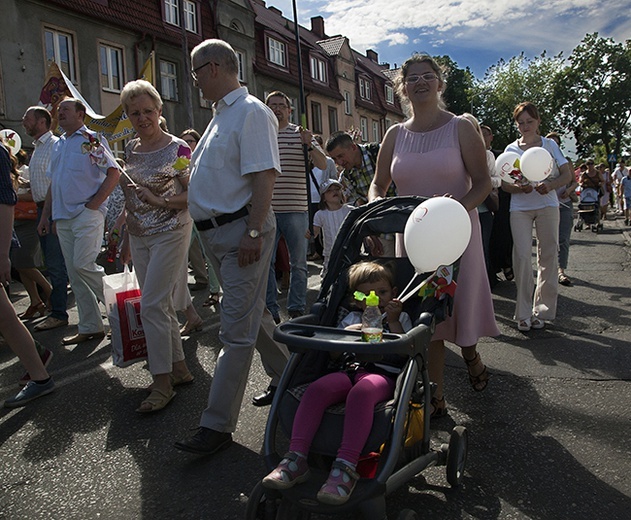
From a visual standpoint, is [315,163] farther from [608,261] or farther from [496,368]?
[608,261]

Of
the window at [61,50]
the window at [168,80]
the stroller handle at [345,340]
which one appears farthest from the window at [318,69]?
the stroller handle at [345,340]

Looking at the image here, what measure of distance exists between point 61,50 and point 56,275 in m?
15.7

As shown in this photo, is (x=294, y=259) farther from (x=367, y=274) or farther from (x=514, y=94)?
(x=514, y=94)

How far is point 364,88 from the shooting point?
4353 cm

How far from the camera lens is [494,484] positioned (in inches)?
116

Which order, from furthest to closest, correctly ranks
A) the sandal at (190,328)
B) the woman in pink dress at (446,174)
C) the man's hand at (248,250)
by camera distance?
the sandal at (190,328) < the woman in pink dress at (446,174) < the man's hand at (248,250)

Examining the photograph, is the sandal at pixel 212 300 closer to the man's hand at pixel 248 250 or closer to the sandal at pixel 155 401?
the sandal at pixel 155 401

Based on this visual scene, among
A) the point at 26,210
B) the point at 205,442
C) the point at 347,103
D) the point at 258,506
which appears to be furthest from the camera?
the point at 347,103

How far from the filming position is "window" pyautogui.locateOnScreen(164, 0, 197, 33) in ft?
78.5

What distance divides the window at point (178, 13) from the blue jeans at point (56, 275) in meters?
18.9

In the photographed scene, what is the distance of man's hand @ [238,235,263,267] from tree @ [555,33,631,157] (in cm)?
4818

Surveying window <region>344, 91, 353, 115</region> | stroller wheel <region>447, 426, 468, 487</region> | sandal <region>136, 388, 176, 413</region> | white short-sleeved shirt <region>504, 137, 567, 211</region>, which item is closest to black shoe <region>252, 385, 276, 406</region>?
sandal <region>136, 388, 176, 413</region>

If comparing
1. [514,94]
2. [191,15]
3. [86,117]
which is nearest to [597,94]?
[514,94]

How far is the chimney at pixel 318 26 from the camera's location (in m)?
42.3
